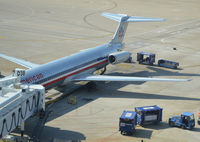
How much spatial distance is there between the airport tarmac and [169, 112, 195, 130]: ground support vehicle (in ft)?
1.38

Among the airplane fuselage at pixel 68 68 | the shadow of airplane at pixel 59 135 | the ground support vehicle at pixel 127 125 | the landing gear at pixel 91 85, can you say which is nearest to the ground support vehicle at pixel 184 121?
the ground support vehicle at pixel 127 125

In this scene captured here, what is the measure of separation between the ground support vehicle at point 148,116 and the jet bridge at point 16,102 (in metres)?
8.47

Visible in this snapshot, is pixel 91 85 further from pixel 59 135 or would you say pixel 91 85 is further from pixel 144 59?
pixel 144 59

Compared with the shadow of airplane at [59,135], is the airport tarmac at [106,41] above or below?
above

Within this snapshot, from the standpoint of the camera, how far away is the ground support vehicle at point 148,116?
33.9 metres

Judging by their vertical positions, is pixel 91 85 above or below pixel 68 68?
below

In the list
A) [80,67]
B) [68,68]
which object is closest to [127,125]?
[68,68]

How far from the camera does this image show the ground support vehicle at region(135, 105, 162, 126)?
33875 mm

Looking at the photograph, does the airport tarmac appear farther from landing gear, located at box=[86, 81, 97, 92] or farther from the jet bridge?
the jet bridge

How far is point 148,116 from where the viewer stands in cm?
3400

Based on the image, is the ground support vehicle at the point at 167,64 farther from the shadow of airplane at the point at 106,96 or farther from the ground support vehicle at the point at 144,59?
the shadow of airplane at the point at 106,96

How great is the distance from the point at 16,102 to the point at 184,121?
46.3 ft

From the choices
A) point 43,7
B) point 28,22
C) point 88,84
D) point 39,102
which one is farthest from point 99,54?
A: point 43,7

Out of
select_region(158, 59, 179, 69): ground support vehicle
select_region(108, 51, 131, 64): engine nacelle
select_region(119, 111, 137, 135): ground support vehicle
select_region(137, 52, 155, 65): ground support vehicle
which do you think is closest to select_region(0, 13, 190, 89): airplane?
select_region(108, 51, 131, 64): engine nacelle
